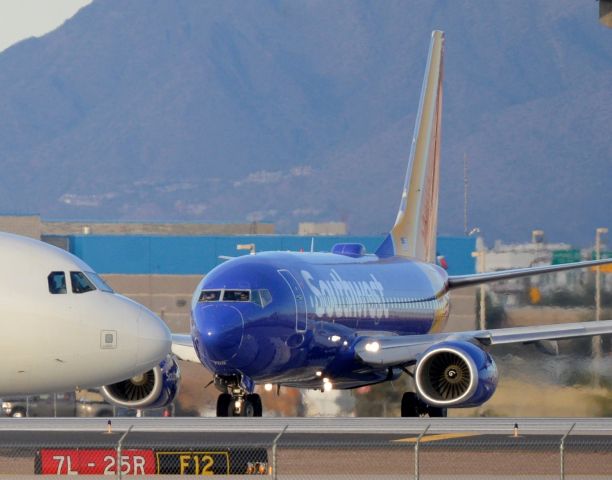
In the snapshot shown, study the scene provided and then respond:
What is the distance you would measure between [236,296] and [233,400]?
219 centimetres

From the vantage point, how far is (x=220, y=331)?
3020 cm

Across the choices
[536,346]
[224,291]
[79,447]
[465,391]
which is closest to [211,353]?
[224,291]

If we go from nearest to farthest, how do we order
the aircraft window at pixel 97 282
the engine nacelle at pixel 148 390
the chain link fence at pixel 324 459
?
the chain link fence at pixel 324 459 → the aircraft window at pixel 97 282 → the engine nacelle at pixel 148 390

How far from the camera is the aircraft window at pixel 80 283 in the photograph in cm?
2070

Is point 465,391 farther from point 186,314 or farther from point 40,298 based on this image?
point 186,314

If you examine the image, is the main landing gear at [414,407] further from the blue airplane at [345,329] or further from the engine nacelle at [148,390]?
the engine nacelle at [148,390]

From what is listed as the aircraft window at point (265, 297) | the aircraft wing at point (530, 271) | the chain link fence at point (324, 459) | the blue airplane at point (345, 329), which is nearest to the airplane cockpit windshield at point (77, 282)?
the chain link fence at point (324, 459)

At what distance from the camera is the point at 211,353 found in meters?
30.2

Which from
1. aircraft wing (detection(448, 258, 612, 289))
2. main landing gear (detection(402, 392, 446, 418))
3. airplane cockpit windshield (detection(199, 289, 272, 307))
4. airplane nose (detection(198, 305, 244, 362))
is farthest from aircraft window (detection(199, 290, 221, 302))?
aircraft wing (detection(448, 258, 612, 289))

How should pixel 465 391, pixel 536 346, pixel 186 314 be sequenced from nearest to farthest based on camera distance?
pixel 465 391
pixel 536 346
pixel 186 314

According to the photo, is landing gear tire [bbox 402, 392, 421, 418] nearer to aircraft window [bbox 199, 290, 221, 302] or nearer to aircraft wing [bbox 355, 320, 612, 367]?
aircraft wing [bbox 355, 320, 612, 367]

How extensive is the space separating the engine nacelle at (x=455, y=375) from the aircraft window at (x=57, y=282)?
13.5 m

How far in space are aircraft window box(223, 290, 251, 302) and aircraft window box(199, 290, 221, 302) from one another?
131 millimetres

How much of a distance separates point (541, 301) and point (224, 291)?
16440mm
